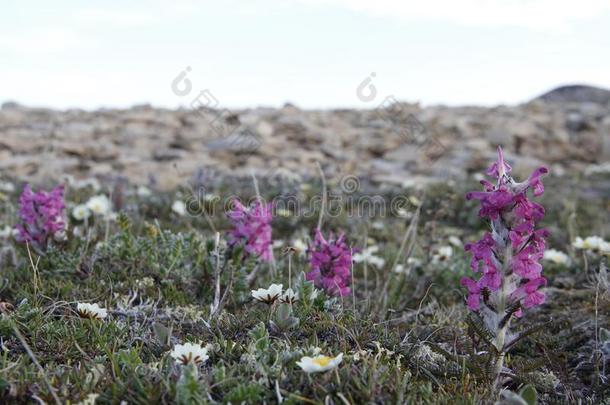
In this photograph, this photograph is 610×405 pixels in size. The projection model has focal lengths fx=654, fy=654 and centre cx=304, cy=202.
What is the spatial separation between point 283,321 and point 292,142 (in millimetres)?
11228

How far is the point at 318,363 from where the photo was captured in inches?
90.9

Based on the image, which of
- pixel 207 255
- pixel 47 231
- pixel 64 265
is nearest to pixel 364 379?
pixel 207 255

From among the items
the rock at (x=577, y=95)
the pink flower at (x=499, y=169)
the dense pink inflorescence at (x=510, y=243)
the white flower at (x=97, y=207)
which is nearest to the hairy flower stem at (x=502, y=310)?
the dense pink inflorescence at (x=510, y=243)

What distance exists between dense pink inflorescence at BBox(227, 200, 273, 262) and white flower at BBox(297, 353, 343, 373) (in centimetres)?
183

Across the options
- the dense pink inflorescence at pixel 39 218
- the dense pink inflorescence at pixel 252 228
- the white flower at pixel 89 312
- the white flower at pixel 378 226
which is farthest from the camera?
the white flower at pixel 378 226

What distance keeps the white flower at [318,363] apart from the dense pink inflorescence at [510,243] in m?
0.74

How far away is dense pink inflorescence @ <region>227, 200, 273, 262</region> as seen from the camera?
4.11 metres

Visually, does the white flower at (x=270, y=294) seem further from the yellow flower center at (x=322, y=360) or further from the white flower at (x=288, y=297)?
the yellow flower center at (x=322, y=360)

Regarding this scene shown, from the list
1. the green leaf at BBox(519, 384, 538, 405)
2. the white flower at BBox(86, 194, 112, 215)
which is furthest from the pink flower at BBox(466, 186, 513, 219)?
the white flower at BBox(86, 194, 112, 215)

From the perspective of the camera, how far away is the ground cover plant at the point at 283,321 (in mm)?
2373

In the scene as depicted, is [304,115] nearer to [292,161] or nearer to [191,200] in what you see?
[292,161]

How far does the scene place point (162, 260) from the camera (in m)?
4.23

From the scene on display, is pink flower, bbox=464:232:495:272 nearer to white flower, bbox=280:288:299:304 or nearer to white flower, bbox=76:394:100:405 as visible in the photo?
white flower, bbox=280:288:299:304

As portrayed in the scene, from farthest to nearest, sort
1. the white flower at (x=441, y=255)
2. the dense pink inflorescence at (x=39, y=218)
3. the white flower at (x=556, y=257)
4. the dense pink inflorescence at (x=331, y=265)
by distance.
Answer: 1. the white flower at (x=441, y=255)
2. the white flower at (x=556, y=257)
3. the dense pink inflorescence at (x=39, y=218)
4. the dense pink inflorescence at (x=331, y=265)
